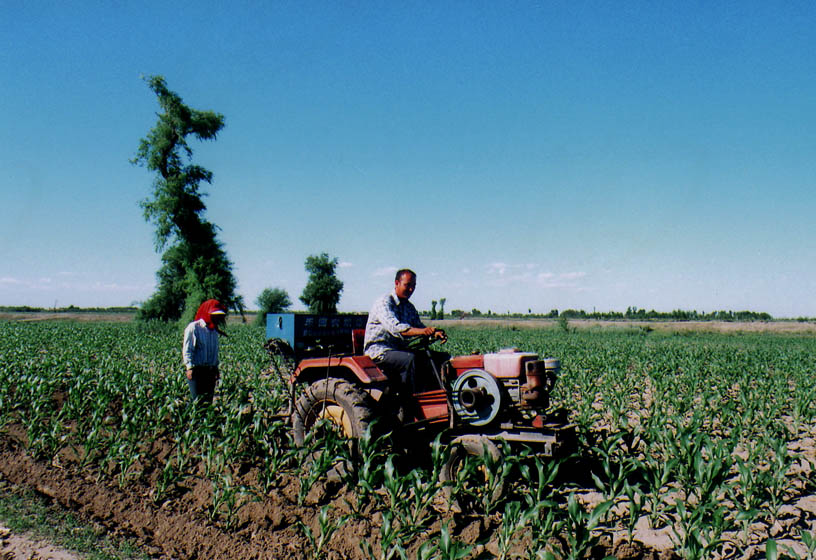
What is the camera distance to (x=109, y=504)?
4.56 meters

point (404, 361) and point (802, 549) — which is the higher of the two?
point (404, 361)

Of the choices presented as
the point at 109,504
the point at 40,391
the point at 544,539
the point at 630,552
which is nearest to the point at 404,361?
the point at 544,539

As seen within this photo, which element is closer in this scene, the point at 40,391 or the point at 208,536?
the point at 208,536

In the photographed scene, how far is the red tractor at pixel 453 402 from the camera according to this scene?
448cm

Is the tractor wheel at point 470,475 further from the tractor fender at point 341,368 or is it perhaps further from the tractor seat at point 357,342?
the tractor seat at point 357,342

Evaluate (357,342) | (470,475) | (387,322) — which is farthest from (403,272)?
(470,475)

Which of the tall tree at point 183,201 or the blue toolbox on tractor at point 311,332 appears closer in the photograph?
the blue toolbox on tractor at point 311,332

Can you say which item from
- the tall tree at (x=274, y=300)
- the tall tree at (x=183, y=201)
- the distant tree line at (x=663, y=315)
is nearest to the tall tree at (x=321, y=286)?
the tall tree at (x=274, y=300)

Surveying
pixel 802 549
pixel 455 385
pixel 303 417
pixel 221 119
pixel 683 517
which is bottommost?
pixel 802 549

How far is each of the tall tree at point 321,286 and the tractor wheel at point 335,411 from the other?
52.7 metres

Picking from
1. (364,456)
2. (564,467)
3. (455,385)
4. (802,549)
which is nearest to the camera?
(802,549)

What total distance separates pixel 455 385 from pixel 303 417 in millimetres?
1894

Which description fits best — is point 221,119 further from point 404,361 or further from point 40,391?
point 404,361

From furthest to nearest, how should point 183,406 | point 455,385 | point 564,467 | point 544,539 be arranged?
point 183,406 < point 564,467 < point 455,385 < point 544,539
